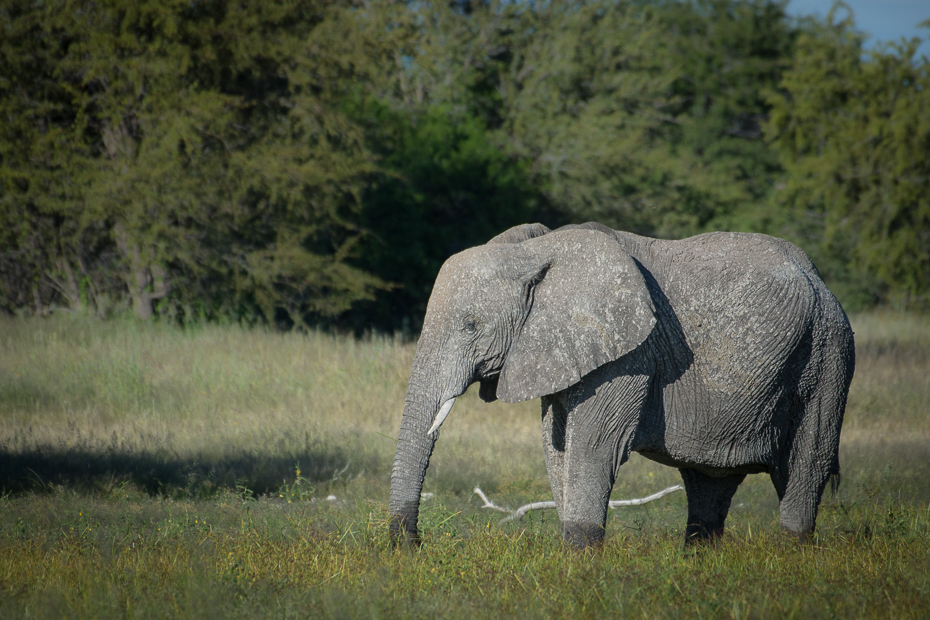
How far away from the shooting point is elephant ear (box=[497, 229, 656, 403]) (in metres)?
4.78

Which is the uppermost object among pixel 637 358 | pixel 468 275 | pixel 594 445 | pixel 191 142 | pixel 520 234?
pixel 191 142

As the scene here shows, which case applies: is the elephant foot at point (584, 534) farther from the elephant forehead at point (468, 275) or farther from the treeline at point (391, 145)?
the treeline at point (391, 145)

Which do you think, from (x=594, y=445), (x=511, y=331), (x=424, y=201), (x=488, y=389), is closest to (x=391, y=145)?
(x=424, y=201)

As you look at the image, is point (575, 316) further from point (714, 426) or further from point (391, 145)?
point (391, 145)

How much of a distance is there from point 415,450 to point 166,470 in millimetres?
4377

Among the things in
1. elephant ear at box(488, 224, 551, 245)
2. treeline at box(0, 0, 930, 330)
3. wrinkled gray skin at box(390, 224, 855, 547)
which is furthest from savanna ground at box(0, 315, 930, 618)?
treeline at box(0, 0, 930, 330)

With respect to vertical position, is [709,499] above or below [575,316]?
below

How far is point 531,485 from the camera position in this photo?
28.6 ft

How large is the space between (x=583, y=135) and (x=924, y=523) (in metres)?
19.8

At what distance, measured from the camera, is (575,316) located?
489 cm

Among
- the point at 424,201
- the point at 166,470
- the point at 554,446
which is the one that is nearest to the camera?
the point at 554,446

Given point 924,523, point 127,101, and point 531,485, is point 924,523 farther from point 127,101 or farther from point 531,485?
point 127,101

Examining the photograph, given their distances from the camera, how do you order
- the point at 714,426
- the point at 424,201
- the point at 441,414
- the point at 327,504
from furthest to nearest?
the point at 424,201
the point at 327,504
the point at 714,426
the point at 441,414

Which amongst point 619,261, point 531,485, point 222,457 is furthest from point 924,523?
point 222,457
